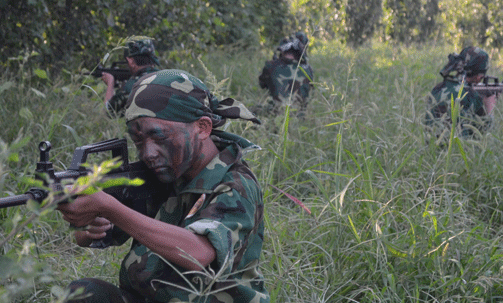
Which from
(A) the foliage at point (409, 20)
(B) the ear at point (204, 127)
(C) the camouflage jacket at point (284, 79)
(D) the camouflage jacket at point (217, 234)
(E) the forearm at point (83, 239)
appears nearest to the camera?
(D) the camouflage jacket at point (217, 234)

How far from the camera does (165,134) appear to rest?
1.59m

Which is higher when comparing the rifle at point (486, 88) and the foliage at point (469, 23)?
the rifle at point (486, 88)

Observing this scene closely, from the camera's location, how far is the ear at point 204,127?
1654 millimetres

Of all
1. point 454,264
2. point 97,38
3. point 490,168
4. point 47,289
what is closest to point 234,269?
point 47,289

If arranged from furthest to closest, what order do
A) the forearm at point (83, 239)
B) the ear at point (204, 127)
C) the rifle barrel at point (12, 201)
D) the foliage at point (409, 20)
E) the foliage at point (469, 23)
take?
1. the foliage at point (409, 20)
2. the foliage at point (469, 23)
3. the forearm at point (83, 239)
4. the ear at point (204, 127)
5. the rifle barrel at point (12, 201)

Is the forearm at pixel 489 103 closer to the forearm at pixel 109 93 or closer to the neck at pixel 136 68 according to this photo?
the neck at pixel 136 68

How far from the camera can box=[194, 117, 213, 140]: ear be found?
5.43 feet

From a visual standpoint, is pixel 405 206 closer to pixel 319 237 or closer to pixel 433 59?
pixel 319 237

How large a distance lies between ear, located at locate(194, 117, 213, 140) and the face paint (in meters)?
0.03

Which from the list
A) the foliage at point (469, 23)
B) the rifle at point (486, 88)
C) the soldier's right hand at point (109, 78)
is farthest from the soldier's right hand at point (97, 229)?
the foliage at point (469, 23)

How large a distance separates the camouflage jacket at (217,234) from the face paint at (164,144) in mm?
71

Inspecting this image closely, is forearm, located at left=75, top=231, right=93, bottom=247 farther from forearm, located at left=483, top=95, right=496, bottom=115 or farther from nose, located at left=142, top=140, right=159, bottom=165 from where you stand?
forearm, located at left=483, top=95, right=496, bottom=115

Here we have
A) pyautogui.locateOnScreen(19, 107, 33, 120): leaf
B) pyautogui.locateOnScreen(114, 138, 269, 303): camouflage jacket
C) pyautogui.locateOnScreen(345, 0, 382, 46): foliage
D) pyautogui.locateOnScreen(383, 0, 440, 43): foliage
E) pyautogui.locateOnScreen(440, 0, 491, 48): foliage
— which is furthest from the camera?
pyautogui.locateOnScreen(383, 0, 440, 43): foliage

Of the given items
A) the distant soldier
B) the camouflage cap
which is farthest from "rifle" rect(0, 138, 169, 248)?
the distant soldier
